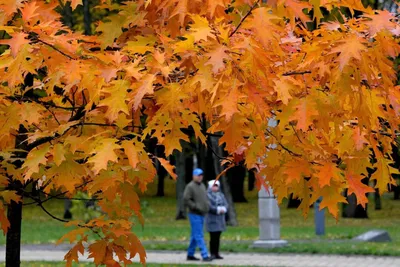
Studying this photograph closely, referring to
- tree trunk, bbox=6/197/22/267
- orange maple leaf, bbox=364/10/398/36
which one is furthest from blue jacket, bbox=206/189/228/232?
orange maple leaf, bbox=364/10/398/36

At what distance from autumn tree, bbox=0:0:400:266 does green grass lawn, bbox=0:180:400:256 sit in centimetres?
74

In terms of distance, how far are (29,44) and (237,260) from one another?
11.7 meters

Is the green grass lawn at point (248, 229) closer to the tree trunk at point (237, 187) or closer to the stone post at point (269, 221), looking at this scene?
the stone post at point (269, 221)

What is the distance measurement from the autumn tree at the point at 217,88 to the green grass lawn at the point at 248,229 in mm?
742

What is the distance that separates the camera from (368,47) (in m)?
4.24

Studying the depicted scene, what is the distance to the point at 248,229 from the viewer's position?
28.8 m

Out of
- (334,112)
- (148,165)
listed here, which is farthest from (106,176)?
(334,112)

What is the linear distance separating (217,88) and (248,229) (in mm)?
25159

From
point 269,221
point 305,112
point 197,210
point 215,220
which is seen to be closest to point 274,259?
point 215,220

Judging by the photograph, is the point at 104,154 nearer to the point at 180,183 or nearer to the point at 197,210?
the point at 197,210

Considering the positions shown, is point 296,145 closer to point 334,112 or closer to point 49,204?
point 334,112

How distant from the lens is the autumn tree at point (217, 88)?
4094mm

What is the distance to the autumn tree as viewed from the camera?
13.4 ft

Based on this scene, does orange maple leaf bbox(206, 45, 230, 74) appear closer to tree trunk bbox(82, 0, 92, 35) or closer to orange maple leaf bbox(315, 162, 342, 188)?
orange maple leaf bbox(315, 162, 342, 188)
